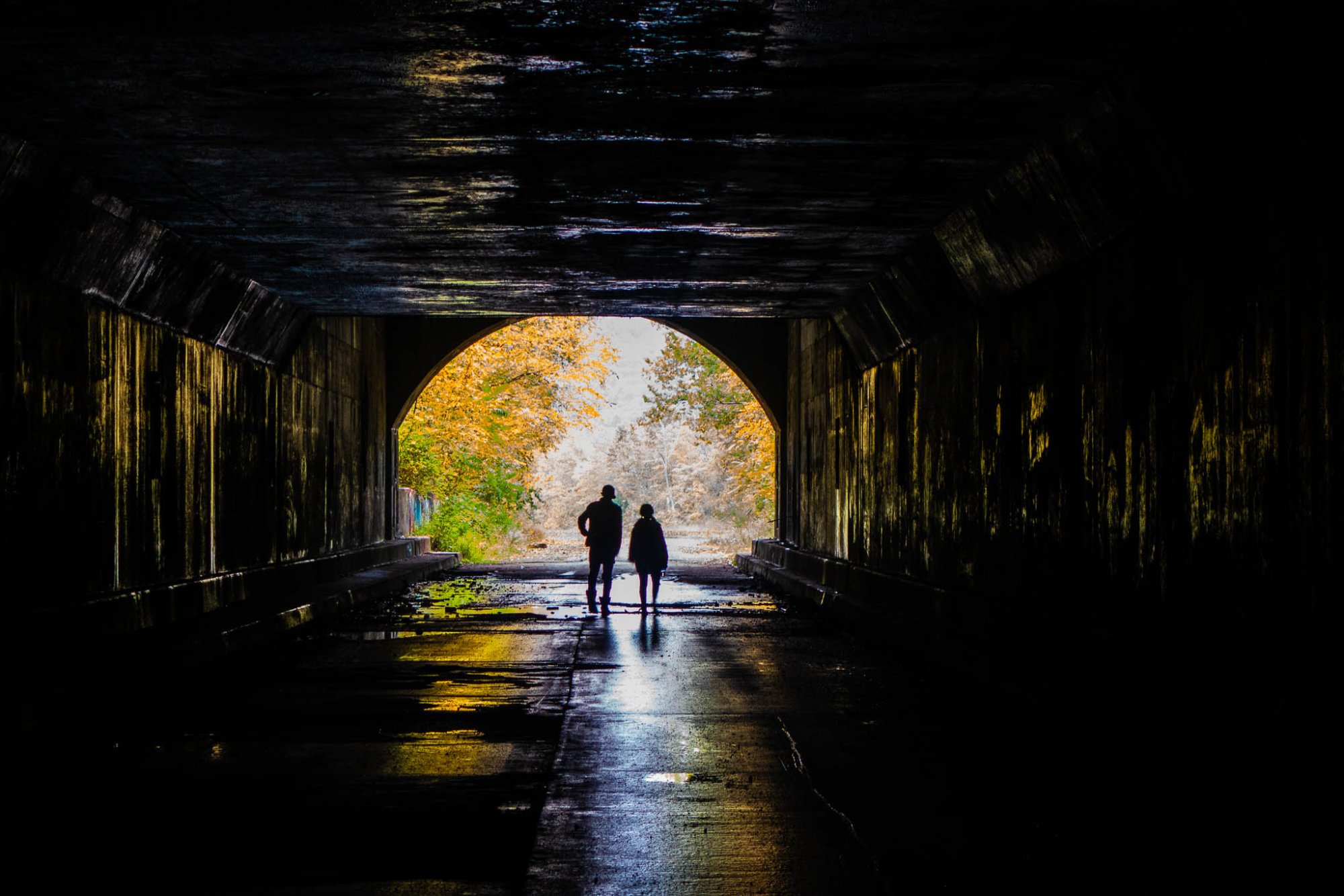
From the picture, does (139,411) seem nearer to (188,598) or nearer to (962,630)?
(188,598)

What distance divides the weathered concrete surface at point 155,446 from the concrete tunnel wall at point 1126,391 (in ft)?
24.7

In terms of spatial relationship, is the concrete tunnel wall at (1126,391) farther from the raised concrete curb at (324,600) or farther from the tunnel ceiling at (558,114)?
the raised concrete curb at (324,600)

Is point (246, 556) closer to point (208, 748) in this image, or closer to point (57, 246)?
point (57, 246)

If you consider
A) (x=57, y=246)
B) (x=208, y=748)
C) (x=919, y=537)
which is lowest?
(x=208, y=748)

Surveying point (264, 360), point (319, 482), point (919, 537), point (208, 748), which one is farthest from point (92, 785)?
point (319, 482)

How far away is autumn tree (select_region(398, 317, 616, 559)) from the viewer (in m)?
33.8

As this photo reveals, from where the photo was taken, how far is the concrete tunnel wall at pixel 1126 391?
244 inches

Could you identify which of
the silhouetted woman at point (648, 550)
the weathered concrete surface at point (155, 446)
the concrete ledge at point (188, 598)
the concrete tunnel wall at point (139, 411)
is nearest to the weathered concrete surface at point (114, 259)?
the concrete tunnel wall at point (139, 411)

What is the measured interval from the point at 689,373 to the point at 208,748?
35.0m

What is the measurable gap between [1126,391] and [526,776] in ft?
14.9

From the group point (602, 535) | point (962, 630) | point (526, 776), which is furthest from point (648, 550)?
point (526, 776)

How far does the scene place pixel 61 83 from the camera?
759 cm

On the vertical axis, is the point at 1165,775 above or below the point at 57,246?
below

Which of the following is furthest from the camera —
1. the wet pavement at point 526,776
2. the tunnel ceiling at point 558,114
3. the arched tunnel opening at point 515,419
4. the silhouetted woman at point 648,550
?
the arched tunnel opening at point 515,419
